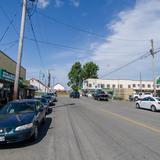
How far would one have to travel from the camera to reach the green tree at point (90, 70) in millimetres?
133500

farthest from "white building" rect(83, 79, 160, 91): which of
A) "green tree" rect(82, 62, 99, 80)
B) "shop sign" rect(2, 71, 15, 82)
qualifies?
"shop sign" rect(2, 71, 15, 82)

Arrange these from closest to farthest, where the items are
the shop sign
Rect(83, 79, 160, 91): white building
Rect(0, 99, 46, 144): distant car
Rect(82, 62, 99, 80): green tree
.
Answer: Rect(0, 99, 46, 144): distant car
the shop sign
Rect(83, 79, 160, 91): white building
Rect(82, 62, 99, 80): green tree

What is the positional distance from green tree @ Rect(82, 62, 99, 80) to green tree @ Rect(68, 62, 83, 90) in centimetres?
239

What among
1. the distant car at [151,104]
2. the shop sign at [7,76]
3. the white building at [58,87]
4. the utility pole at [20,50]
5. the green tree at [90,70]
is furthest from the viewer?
the white building at [58,87]

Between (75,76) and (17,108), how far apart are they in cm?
12249

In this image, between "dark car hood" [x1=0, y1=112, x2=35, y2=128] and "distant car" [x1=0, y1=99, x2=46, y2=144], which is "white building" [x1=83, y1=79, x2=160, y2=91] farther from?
"distant car" [x1=0, y1=99, x2=46, y2=144]

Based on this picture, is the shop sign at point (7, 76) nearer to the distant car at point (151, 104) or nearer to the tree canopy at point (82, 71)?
the distant car at point (151, 104)

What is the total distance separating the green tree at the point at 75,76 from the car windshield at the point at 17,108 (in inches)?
4762

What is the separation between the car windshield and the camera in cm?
1161

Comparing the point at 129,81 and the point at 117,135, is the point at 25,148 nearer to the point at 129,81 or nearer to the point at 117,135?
the point at 117,135

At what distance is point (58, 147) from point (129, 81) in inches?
4951

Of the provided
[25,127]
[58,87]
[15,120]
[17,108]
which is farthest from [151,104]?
[58,87]

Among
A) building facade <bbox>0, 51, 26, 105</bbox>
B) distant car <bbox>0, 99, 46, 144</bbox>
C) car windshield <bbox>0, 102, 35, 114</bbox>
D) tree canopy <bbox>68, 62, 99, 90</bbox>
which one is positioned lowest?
distant car <bbox>0, 99, 46, 144</bbox>

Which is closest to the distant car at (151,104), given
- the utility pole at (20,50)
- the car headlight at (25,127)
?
the utility pole at (20,50)
